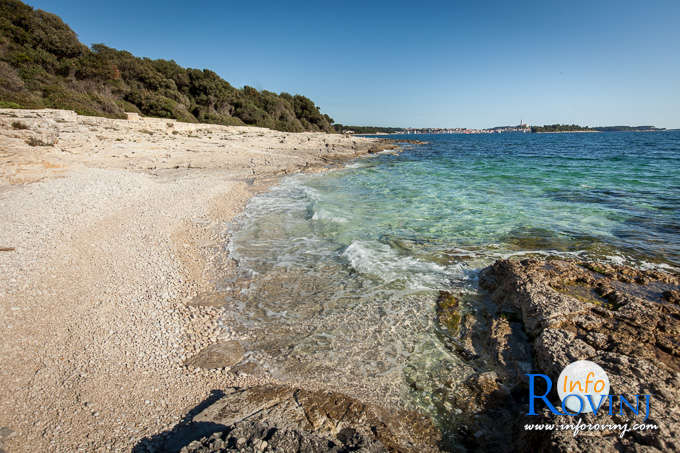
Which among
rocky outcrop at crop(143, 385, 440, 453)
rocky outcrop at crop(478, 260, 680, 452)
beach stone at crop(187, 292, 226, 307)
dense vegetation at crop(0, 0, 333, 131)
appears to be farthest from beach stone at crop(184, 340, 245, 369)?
dense vegetation at crop(0, 0, 333, 131)

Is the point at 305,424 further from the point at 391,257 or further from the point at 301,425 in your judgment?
the point at 391,257

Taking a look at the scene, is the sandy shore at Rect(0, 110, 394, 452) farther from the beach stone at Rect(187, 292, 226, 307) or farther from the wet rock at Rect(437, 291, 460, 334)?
the wet rock at Rect(437, 291, 460, 334)

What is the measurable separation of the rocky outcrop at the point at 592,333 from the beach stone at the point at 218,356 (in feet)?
10.1

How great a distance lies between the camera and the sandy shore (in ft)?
8.84

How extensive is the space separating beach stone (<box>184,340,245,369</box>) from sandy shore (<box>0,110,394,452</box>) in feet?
0.44

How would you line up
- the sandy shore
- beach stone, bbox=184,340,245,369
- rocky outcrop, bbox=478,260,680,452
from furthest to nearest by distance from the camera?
beach stone, bbox=184,340,245,369 < the sandy shore < rocky outcrop, bbox=478,260,680,452

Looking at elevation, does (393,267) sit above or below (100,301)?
below

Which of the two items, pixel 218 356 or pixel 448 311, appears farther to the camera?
pixel 448 311

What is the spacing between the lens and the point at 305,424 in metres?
2.58

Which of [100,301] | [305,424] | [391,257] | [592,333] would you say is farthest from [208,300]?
[592,333]

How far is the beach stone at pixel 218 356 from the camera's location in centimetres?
351

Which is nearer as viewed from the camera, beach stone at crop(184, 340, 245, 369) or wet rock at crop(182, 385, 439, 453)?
wet rock at crop(182, 385, 439, 453)

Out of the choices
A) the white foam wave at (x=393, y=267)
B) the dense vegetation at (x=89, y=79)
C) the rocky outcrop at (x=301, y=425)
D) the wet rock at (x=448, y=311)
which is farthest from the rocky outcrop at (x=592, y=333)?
the dense vegetation at (x=89, y=79)

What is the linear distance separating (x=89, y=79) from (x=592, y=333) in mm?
42330
